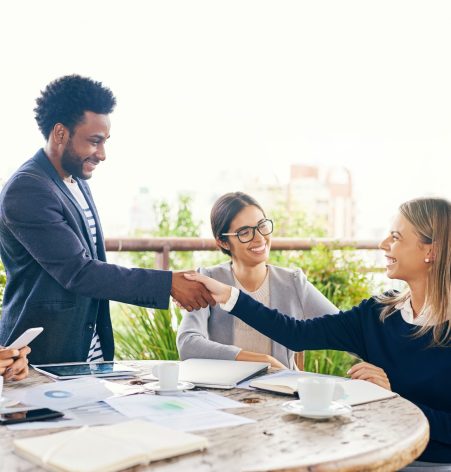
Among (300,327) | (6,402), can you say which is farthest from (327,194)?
(6,402)

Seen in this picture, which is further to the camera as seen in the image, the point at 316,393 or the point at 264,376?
the point at 264,376

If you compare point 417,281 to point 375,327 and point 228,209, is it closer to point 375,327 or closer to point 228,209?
point 375,327

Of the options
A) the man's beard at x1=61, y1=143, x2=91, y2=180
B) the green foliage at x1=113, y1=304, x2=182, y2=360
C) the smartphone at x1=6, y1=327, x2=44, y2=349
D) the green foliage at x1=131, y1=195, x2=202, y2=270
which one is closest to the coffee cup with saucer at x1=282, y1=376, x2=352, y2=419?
the smartphone at x1=6, y1=327, x2=44, y2=349

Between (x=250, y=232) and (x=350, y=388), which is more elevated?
(x=250, y=232)

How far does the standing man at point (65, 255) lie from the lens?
2275mm

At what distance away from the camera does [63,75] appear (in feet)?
8.50

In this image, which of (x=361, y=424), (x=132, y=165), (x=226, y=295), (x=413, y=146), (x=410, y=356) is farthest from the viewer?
(x=413, y=146)

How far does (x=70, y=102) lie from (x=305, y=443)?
162cm

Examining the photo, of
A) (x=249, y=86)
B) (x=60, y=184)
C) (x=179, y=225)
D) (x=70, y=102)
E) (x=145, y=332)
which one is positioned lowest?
(x=145, y=332)

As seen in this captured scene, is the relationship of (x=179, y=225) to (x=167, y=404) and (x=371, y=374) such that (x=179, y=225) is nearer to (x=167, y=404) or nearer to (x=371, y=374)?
(x=371, y=374)

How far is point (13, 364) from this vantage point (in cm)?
181

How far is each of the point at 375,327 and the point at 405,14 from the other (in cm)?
1004

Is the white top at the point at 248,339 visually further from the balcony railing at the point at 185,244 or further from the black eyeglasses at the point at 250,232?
the balcony railing at the point at 185,244

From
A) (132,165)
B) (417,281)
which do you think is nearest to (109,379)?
(417,281)
